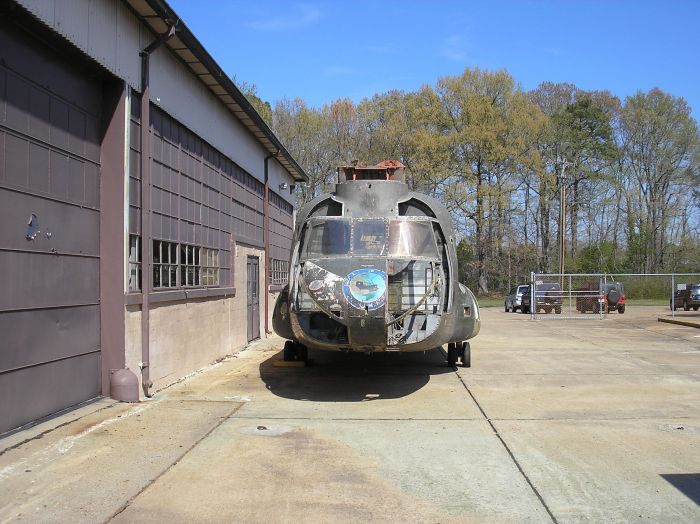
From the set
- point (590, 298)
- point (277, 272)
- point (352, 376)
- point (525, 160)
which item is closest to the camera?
point (352, 376)

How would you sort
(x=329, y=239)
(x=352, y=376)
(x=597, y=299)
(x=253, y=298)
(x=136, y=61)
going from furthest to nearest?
(x=597, y=299) < (x=253, y=298) < (x=352, y=376) < (x=329, y=239) < (x=136, y=61)

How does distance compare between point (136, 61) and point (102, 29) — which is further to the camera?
point (136, 61)

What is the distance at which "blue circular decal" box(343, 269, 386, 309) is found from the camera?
7.26 m

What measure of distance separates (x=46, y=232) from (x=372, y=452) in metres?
4.27

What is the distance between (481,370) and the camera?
36.3 ft

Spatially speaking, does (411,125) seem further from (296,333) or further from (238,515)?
(238,515)

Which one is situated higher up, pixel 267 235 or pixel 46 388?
pixel 267 235

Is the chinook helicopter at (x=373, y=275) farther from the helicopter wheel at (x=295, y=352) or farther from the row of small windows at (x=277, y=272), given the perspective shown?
the row of small windows at (x=277, y=272)

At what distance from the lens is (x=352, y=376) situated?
405 inches

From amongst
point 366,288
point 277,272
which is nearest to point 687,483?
point 366,288

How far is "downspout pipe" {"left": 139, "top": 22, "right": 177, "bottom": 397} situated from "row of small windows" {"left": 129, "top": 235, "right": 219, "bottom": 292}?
0.11 metres

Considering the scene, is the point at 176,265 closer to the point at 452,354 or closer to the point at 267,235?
the point at 452,354

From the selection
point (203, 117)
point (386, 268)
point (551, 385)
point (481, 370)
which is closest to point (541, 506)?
point (386, 268)

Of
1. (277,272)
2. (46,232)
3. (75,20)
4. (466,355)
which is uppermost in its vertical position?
(75,20)
